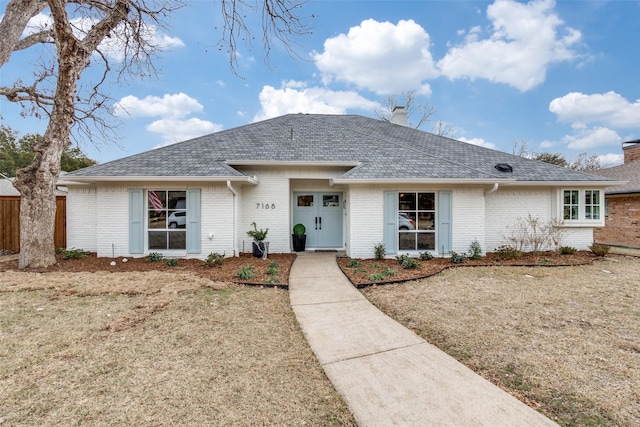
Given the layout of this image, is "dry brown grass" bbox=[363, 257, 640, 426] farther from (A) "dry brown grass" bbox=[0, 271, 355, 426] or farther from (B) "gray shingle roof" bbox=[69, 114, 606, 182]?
(B) "gray shingle roof" bbox=[69, 114, 606, 182]

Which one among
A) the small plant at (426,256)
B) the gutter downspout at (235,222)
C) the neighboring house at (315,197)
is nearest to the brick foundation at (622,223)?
the neighboring house at (315,197)

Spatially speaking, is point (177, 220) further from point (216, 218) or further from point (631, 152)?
point (631, 152)

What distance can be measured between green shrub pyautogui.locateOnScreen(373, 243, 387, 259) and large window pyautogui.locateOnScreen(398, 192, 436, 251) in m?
0.64

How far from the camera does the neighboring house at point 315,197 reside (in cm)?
912

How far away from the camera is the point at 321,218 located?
11.1 metres

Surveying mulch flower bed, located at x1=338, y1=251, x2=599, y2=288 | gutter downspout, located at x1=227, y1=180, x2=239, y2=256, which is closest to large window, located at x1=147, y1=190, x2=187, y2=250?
gutter downspout, located at x1=227, y1=180, x2=239, y2=256

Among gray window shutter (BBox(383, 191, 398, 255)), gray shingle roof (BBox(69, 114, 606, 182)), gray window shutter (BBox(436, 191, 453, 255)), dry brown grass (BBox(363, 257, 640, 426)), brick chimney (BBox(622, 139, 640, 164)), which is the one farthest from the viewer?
brick chimney (BBox(622, 139, 640, 164))

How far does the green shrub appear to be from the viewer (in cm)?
913

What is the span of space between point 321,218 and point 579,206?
9.62 m

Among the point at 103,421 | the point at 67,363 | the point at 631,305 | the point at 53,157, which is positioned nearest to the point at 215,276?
the point at 67,363

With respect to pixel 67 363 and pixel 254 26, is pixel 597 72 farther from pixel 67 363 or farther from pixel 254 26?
pixel 67 363

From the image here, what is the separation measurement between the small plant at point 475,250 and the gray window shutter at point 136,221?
1062 cm

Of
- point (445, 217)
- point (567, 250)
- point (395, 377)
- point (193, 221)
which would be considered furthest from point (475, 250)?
point (193, 221)

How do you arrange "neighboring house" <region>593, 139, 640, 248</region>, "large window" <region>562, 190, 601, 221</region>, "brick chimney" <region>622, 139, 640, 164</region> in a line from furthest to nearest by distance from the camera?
1. "brick chimney" <region>622, 139, 640, 164</region>
2. "neighboring house" <region>593, 139, 640, 248</region>
3. "large window" <region>562, 190, 601, 221</region>
